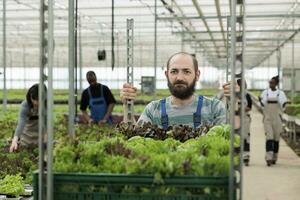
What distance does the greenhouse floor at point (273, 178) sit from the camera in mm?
7103

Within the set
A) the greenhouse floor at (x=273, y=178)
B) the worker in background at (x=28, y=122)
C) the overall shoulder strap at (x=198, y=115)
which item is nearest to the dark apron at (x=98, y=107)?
the worker in background at (x=28, y=122)

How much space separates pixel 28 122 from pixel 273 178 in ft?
13.8

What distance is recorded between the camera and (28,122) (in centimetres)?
602

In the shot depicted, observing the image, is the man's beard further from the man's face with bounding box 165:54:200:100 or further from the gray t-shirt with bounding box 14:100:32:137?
the gray t-shirt with bounding box 14:100:32:137

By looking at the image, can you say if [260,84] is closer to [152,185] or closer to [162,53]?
[162,53]

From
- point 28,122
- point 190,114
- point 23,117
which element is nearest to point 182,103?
point 190,114

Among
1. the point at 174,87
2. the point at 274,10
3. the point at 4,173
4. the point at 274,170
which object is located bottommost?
the point at 274,170

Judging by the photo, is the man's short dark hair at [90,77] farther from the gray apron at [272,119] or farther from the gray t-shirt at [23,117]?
the gray apron at [272,119]

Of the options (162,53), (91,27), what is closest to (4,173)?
(91,27)

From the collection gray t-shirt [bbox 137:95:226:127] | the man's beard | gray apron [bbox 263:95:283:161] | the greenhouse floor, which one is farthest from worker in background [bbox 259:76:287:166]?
the man's beard

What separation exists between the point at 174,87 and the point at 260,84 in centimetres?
4182

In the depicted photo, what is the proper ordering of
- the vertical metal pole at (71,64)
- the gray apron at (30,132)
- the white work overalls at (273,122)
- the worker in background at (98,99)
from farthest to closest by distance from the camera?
the white work overalls at (273,122), the worker in background at (98,99), the gray apron at (30,132), the vertical metal pole at (71,64)

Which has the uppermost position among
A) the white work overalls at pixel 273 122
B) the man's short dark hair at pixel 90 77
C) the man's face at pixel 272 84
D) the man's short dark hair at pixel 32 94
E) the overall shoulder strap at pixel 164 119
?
the man's short dark hair at pixel 90 77

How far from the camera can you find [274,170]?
9.16 metres
